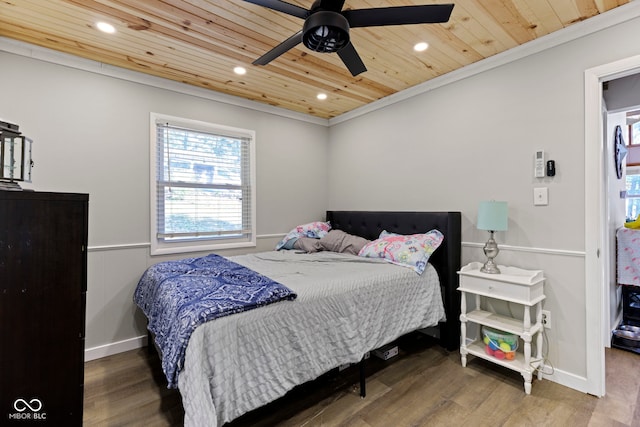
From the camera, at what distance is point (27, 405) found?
1154 millimetres

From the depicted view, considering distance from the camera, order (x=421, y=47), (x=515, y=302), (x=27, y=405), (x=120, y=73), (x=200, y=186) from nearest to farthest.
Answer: (x=27, y=405)
(x=515, y=302)
(x=421, y=47)
(x=120, y=73)
(x=200, y=186)

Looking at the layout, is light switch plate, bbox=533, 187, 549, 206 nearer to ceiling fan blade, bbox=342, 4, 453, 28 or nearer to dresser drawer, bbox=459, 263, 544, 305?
dresser drawer, bbox=459, 263, 544, 305

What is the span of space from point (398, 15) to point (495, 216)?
1617 millimetres

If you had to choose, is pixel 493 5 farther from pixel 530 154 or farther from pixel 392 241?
pixel 392 241

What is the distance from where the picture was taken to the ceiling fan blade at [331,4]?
146 cm

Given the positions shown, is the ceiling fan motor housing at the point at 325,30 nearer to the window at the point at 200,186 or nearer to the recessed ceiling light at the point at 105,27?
the recessed ceiling light at the point at 105,27

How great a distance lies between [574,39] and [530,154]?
2.73 feet

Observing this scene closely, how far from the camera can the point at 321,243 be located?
3.39m

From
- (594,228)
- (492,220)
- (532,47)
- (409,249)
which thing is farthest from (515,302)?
(532,47)

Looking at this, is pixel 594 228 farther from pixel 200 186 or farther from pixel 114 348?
pixel 114 348

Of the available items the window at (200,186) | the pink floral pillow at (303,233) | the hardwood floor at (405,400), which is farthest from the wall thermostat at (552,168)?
the window at (200,186)

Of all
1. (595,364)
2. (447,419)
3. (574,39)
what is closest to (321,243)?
(447,419)

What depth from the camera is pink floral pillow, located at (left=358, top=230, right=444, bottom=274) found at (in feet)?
8.28

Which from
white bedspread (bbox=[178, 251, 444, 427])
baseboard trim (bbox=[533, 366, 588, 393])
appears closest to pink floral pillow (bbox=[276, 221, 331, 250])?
white bedspread (bbox=[178, 251, 444, 427])
